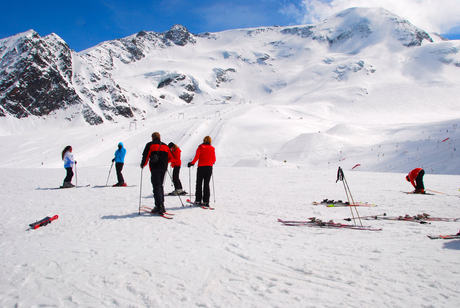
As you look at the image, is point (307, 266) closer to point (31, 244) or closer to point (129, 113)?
point (31, 244)

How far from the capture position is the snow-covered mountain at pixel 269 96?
106 ft

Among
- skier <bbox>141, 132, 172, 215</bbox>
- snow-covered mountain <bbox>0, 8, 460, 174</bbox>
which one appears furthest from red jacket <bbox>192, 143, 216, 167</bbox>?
snow-covered mountain <bbox>0, 8, 460, 174</bbox>

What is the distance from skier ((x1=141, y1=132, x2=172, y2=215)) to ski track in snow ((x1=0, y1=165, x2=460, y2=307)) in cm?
41

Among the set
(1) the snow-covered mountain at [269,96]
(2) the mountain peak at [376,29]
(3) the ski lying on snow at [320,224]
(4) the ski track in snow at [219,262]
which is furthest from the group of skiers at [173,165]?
(2) the mountain peak at [376,29]

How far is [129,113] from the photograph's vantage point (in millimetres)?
104438

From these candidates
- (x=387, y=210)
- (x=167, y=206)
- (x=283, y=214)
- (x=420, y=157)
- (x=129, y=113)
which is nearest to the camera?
(x=283, y=214)

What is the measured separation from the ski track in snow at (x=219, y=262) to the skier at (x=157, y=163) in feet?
1.36

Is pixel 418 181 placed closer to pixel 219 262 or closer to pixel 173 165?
pixel 173 165

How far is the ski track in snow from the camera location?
3.01 metres

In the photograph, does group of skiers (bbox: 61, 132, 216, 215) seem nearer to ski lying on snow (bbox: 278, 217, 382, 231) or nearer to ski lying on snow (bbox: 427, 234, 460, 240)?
ski lying on snow (bbox: 278, 217, 382, 231)

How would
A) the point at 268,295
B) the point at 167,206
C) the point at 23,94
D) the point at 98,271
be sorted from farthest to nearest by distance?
the point at 23,94 < the point at 167,206 < the point at 98,271 < the point at 268,295

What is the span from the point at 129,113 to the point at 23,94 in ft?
110

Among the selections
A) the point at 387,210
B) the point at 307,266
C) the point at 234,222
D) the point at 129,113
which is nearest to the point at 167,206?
the point at 234,222

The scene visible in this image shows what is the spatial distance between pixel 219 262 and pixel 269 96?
419 ft
